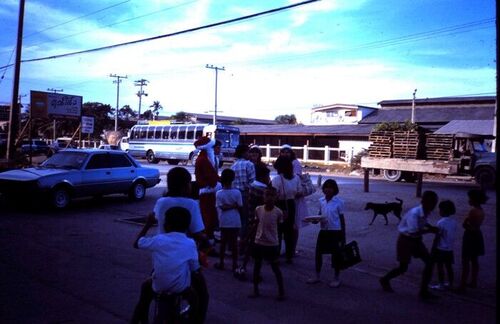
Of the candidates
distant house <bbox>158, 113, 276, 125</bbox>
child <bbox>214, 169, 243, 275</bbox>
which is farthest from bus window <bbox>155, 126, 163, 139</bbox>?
distant house <bbox>158, 113, 276, 125</bbox>

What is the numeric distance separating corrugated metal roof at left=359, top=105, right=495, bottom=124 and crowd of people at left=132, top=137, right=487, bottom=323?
3260 cm

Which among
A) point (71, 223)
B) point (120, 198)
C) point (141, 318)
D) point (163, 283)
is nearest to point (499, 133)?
point (163, 283)

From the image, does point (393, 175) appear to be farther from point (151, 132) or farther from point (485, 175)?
point (151, 132)

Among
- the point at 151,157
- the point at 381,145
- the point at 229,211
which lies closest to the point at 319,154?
the point at 151,157

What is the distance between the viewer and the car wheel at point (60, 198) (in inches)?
457

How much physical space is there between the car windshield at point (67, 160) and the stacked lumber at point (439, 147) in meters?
12.5

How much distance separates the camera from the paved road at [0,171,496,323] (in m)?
4.85

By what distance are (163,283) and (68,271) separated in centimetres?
341

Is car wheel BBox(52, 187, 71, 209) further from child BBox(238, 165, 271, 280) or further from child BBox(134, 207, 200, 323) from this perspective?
child BBox(134, 207, 200, 323)

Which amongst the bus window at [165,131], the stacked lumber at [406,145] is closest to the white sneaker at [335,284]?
the stacked lumber at [406,145]

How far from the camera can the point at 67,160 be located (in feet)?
41.5

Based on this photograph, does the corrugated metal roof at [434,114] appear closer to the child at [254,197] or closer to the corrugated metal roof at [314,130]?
the corrugated metal roof at [314,130]

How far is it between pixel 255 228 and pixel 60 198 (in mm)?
7708

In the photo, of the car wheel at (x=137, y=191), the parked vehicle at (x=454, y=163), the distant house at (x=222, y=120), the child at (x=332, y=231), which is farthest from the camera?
the distant house at (x=222, y=120)
